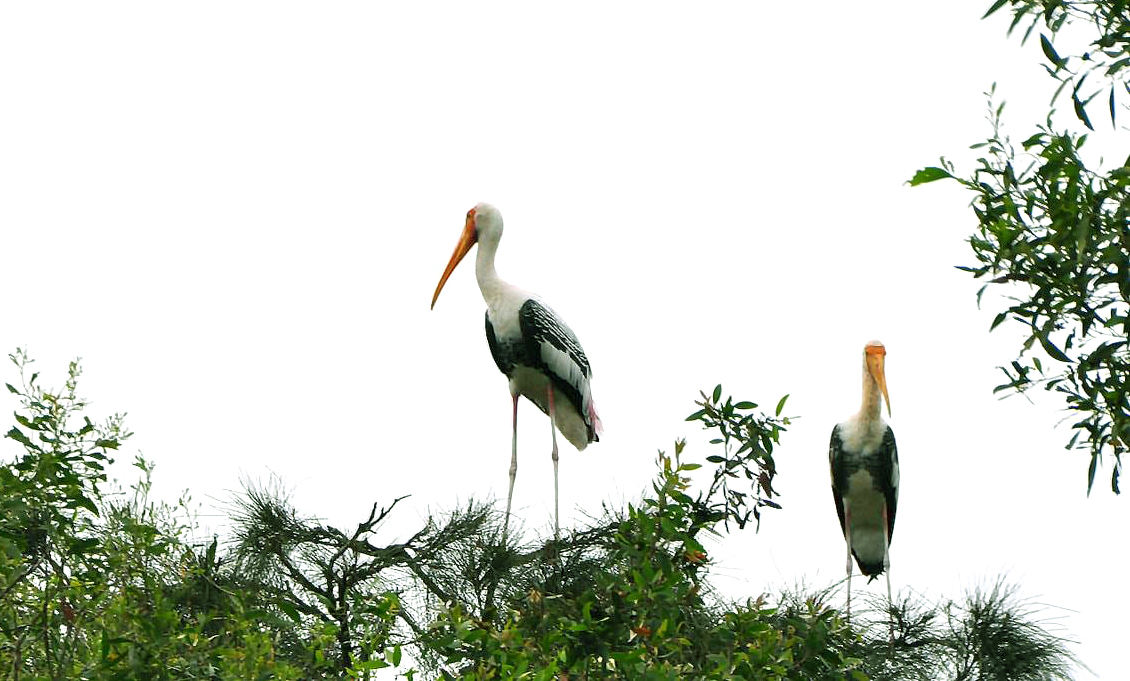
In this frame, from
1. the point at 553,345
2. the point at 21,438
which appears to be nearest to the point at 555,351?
the point at 553,345

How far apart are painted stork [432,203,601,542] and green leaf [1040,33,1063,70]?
4893 mm

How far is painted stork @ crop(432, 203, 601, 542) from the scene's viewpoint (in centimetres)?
809

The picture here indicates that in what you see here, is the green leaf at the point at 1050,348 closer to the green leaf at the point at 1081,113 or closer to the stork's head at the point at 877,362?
the green leaf at the point at 1081,113

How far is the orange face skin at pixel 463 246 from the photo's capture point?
28.6 feet

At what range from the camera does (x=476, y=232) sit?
8.69 metres

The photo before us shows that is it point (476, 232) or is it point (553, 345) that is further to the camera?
point (476, 232)

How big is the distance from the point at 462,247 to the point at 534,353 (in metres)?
0.96

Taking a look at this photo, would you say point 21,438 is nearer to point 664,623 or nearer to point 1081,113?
point 664,623

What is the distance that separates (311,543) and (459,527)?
54 centimetres

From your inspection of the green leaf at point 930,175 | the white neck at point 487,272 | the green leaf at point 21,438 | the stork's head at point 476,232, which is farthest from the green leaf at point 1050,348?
the stork's head at point 476,232

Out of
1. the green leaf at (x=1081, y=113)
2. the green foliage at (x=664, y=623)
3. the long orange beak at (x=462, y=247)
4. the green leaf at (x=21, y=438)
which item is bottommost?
the green foliage at (x=664, y=623)

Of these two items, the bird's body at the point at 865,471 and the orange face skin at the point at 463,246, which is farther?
the bird's body at the point at 865,471

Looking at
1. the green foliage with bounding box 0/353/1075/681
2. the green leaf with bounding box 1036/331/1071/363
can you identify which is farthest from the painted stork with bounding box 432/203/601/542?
the green leaf with bounding box 1036/331/1071/363

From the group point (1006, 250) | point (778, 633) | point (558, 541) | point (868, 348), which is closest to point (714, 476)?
point (778, 633)
